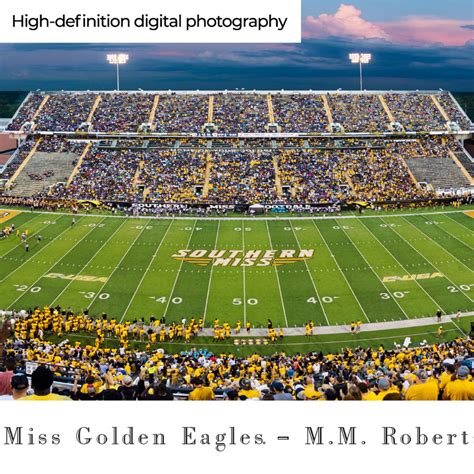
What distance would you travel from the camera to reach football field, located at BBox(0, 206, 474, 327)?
84.5 feet

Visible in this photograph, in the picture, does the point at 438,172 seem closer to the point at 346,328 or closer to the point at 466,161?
the point at 466,161

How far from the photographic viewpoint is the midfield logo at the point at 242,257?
31.8 meters

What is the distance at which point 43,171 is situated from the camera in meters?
54.7

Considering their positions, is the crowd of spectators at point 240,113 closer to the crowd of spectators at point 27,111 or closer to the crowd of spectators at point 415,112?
the crowd of spectators at point 415,112

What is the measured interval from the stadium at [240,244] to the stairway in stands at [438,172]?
22 cm

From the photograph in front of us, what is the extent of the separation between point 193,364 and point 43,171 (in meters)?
42.4

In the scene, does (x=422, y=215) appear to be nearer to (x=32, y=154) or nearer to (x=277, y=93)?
(x=277, y=93)

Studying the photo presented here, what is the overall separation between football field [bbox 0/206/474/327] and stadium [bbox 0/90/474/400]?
0.47 ft

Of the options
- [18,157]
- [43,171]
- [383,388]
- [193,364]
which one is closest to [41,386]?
[383,388]

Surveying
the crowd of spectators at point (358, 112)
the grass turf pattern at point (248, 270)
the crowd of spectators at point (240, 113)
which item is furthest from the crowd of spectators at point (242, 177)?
the crowd of spectators at point (358, 112)

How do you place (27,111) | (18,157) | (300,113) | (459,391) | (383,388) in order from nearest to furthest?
(459,391)
(383,388)
(18,157)
(300,113)
(27,111)

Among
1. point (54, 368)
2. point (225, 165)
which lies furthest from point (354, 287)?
point (225, 165)

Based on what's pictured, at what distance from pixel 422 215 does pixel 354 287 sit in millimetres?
17442
